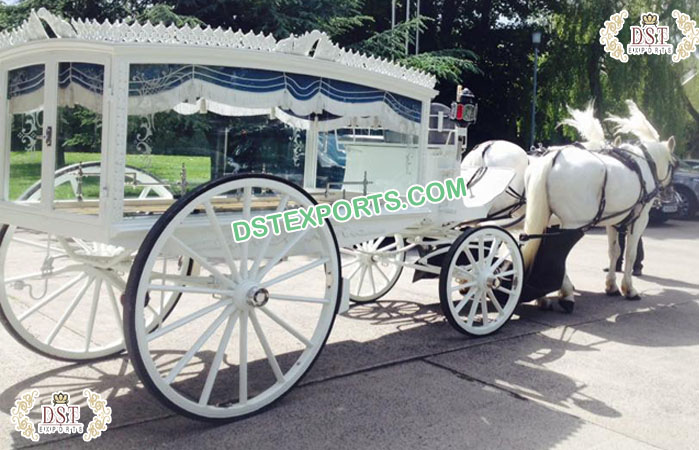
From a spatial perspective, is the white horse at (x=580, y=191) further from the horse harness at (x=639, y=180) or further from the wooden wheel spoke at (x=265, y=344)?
the wooden wheel spoke at (x=265, y=344)

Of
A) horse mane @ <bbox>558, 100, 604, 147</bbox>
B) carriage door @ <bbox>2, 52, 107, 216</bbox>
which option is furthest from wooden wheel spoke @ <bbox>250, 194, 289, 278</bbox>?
horse mane @ <bbox>558, 100, 604, 147</bbox>

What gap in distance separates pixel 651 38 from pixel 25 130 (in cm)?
1907

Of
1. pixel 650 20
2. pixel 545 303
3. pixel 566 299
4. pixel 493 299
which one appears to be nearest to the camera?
pixel 493 299

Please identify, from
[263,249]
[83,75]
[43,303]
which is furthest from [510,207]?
[83,75]

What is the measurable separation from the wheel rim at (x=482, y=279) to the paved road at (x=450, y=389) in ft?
0.64

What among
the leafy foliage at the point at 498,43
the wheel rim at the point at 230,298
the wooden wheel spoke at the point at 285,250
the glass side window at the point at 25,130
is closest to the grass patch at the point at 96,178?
the glass side window at the point at 25,130

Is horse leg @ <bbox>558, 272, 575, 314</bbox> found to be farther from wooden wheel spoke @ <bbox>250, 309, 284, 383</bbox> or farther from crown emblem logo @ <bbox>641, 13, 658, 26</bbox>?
crown emblem logo @ <bbox>641, 13, 658, 26</bbox>

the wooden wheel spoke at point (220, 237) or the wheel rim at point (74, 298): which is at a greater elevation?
the wooden wheel spoke at point (220, 237)

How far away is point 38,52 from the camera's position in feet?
13.3

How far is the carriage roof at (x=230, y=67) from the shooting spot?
378cm

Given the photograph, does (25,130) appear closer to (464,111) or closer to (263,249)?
(263,249)

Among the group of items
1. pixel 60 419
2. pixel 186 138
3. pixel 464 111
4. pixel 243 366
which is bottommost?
pixel 60 419

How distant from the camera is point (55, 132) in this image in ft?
13.2

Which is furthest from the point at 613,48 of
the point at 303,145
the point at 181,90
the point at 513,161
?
the point at 181,90
